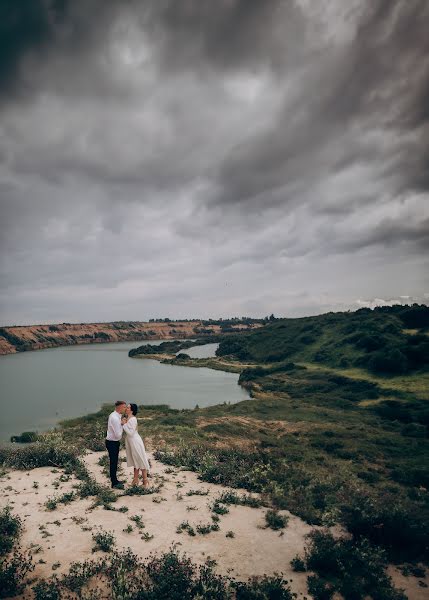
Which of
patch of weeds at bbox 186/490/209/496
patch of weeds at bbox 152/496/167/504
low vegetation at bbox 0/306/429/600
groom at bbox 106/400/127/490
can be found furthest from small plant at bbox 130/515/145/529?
patch of weeds at bbox 186/490/209/496

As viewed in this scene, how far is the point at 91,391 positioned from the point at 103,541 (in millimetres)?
45383

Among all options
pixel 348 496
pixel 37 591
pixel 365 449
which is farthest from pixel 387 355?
pixel 37 591

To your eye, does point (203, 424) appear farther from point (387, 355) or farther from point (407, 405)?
point (387, 355)

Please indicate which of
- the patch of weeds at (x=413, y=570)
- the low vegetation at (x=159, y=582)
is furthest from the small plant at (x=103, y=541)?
the patch of weeds at (x=413, y=570)

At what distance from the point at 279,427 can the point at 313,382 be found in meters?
24.3

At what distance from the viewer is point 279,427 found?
27.6 metres

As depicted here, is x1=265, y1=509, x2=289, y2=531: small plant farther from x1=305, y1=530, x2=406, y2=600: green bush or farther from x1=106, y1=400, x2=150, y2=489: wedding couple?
x1=106, y1=400, x2=150, y2=489: wedding couple

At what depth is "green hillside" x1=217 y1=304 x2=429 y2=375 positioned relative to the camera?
48250 millimetres

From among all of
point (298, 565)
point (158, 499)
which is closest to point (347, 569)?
point (298, 565)

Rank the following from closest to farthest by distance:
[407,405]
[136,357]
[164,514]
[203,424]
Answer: [164,514]
[203,424]
[407,405]
[136,357]

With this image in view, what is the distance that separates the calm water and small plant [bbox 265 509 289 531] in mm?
23841

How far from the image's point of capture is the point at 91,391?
167ft

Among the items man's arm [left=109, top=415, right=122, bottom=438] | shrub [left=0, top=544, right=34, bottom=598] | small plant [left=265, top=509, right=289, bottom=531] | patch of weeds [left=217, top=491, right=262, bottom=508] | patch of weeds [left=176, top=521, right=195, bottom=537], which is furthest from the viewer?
man's arm [left=109, top=415, right=122, bottom=438]

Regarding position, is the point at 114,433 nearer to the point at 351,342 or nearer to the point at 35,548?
the point at 35,548
